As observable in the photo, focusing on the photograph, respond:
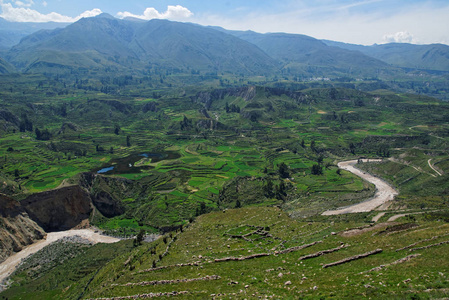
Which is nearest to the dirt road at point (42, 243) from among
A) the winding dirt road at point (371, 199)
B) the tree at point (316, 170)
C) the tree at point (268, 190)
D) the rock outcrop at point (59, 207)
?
the rock outcrop at point (59, 207)

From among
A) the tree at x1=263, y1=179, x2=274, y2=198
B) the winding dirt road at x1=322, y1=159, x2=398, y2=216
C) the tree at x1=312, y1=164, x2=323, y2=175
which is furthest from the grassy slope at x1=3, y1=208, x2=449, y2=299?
the tree at x1=312, y1=164, x2=323, y2=175

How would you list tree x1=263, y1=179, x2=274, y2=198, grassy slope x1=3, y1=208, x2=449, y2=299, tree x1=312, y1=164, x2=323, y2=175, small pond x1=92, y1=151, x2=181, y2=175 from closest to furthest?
grassy slope x1=3, y1=208, x2=449, y2=299 → tree x1=263, y1=179, x2=274, y2=198 → small pond x1=92, y1=151, x2=181, y2=175 → tree x1=312, y1=164, x2=323, y2=175

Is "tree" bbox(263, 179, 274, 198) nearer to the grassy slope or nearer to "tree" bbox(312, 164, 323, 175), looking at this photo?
"tree" bbox(312, 164, 323, 175)

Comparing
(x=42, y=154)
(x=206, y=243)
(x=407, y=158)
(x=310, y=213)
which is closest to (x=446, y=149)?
(x=407, y=158)

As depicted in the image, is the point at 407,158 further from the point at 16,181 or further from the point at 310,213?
the point at 16,181

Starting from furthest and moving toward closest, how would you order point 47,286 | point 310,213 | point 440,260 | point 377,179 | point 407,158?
point 407,158 → point 377,179 → point 310,213 → point 47,286 → point 440,260

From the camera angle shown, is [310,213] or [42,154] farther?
[42,154]
